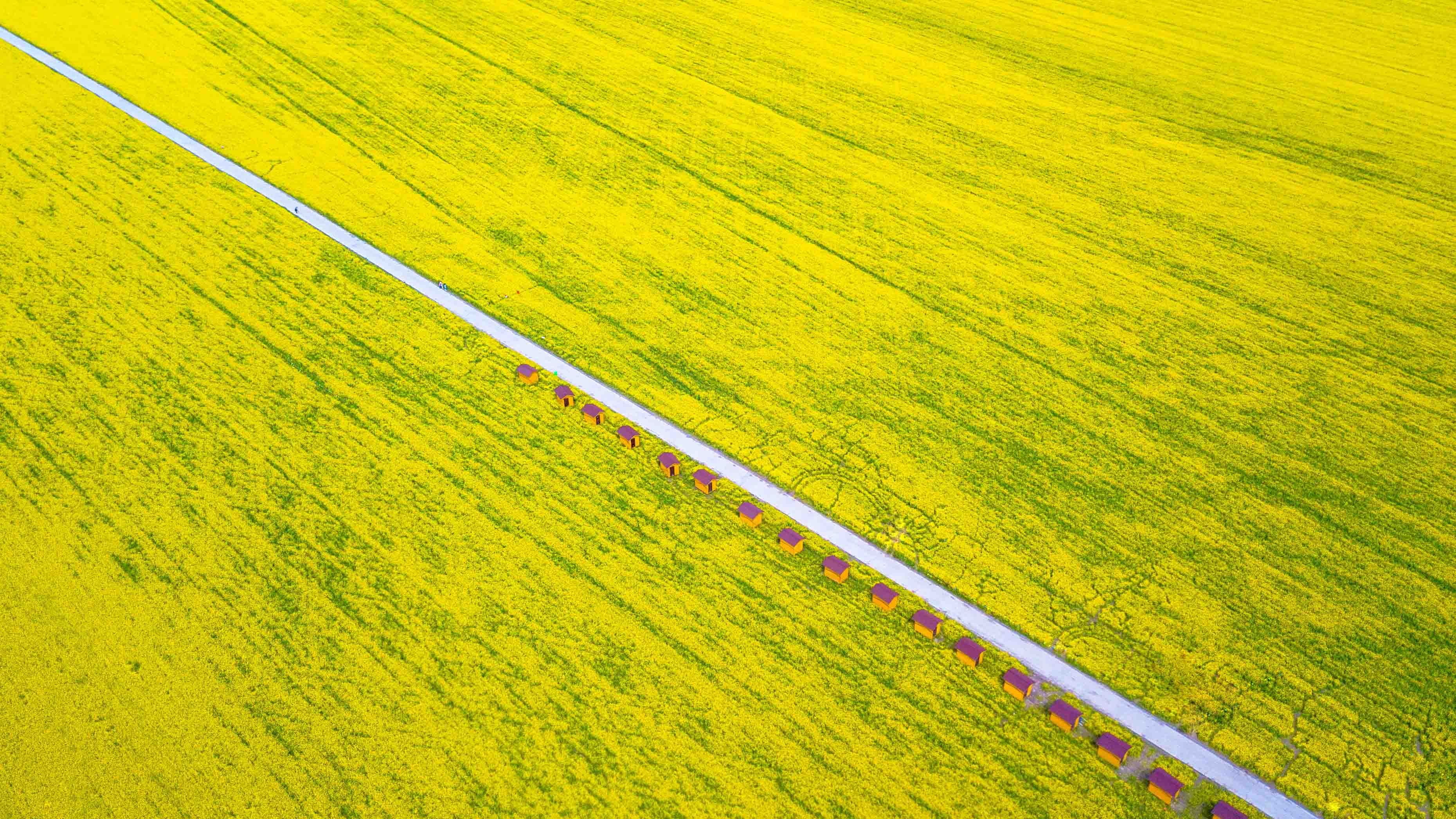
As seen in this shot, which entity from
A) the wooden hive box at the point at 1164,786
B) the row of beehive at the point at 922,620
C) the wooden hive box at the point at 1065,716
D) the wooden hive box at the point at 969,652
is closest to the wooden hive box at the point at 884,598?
the row of beehive at the point at 922,620

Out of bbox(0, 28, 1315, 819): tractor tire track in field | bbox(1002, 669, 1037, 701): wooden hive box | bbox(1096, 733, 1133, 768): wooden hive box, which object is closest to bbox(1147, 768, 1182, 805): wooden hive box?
bbox(1096, 733, 1133, 768): wooden hive box

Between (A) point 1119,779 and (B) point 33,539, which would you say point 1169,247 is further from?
(B) point 33,539

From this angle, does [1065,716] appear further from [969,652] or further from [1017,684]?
[969,652]

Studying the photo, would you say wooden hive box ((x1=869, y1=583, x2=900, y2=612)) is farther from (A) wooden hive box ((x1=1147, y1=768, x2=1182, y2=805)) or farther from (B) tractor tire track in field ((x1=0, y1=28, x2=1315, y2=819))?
(A) wooden hive box ((x1=1147, y1=768, x2=1182, y2=805))

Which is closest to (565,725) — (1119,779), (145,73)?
(1119,779)

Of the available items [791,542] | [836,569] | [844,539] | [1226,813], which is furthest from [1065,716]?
[791,542]
